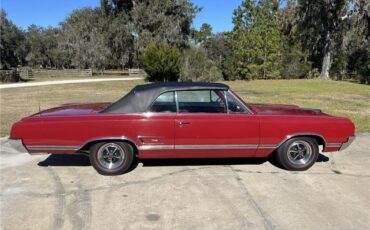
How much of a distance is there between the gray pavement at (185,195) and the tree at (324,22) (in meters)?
26.3

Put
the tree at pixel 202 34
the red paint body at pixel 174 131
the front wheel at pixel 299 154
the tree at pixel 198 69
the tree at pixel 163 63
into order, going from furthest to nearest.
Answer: the tree at pixel 202 34
the tree at pixel 163 63
the tree at pixel 198 69
the front wheel at pixel 299 154
the red paint body at pixel 174 131

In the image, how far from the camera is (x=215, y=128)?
5301mm

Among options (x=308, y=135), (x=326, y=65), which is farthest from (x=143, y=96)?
(x=326, y=65)

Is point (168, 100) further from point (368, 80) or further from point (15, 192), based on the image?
point (368, 80)

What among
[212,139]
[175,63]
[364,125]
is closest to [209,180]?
[212,139]

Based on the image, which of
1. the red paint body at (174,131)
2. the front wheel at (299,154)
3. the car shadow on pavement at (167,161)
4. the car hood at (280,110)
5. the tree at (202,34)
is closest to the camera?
the red paint body at (174,131)

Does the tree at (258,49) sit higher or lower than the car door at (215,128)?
higher

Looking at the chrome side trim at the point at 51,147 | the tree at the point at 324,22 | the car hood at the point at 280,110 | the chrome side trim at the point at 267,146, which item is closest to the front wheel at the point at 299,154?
the chrome side trim at the point at 267,146

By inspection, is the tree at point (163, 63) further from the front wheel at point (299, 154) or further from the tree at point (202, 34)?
the front wheel at point (299, 154)

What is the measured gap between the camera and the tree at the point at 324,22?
2945 cm

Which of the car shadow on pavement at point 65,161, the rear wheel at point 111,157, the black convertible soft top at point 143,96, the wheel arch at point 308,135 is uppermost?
the black convertible soft top at point 143,96

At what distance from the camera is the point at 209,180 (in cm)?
519

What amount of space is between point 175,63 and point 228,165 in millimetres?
21274

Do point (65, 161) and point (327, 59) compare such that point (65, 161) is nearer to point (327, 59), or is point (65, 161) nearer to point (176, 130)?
point (176, 130)
